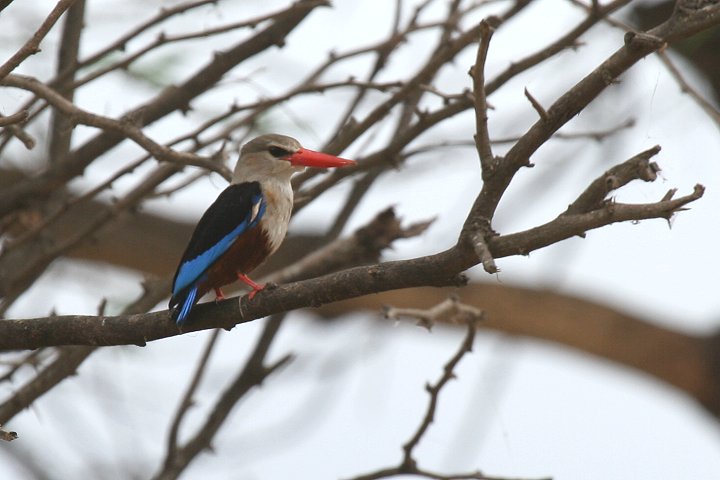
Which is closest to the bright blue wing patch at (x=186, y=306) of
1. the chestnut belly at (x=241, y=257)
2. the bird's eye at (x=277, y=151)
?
the chestnut belly at (x=241, y=257)

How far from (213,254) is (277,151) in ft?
1.90

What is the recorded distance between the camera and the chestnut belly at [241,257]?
3.21 meters

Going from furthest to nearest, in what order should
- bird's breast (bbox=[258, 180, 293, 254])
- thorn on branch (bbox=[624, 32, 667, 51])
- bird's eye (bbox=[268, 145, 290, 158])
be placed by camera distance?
bird's eye (bbox=[268, 145, 290, 158]), bird's breast (bbox=[258, 180, 293, 254]), thorn on branch (bbox=[624, 32, 667, 51])

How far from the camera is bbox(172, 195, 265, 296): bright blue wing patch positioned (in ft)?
10.0

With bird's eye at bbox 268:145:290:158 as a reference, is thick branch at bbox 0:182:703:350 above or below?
below

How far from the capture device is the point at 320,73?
13.9 ft

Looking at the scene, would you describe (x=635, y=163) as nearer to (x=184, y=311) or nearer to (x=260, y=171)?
(x=184, y=311)

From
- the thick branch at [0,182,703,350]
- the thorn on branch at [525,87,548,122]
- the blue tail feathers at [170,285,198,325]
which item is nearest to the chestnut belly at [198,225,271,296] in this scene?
the blue tail feathers at [170,285,198,325]

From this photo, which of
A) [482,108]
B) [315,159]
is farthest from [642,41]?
[315,159]

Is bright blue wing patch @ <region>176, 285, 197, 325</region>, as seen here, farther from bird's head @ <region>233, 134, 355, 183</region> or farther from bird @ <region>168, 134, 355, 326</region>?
bird's head @ <region>233, 134, 355, 183</region>

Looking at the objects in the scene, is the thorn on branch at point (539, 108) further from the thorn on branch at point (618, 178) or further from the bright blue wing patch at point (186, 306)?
the bright blue wing patch at point (186, 306)

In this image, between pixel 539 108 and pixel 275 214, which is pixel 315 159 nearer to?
pixel 275 214

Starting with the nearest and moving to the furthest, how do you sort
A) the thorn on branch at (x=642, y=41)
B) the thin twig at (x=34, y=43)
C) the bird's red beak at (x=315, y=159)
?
1. the thorn on branch at (x=642, y=41)
2. the thin twig at (x=34, y=43)
3. the bird's red beak at (x=315, y=159)

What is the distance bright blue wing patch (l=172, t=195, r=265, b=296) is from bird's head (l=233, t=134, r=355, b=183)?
0.22m
